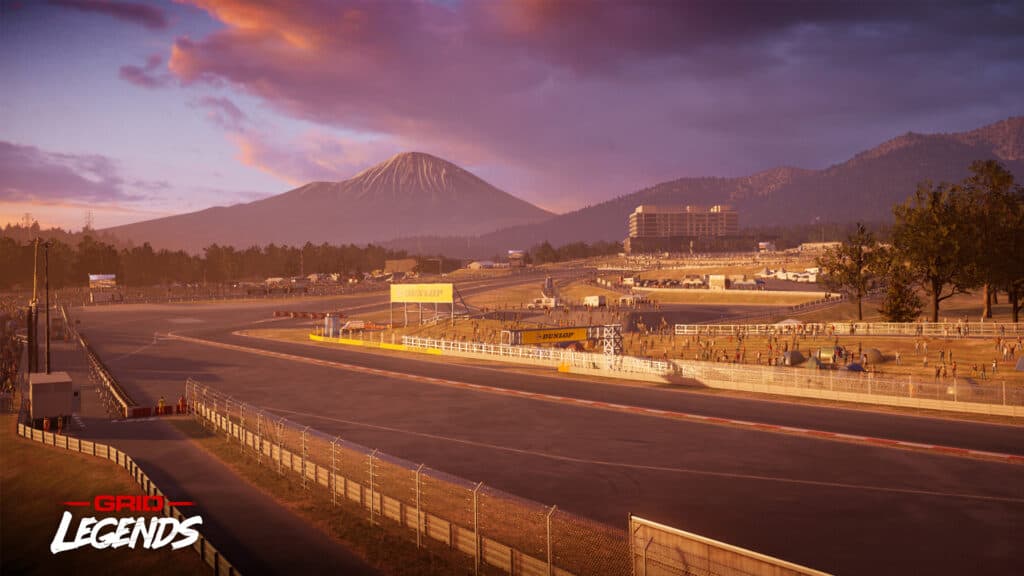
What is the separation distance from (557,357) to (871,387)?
23.2 m

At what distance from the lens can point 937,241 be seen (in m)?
59.6

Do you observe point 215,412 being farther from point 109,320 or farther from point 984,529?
point 109,320

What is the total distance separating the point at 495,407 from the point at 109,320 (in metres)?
96.6

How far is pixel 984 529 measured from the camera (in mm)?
18109

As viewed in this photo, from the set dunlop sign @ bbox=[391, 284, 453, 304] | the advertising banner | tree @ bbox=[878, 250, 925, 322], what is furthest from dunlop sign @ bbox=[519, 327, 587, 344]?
the advertising banner

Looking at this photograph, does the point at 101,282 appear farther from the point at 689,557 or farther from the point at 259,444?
the point at 689,557

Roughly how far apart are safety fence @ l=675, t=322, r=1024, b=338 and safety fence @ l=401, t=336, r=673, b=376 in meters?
18.3

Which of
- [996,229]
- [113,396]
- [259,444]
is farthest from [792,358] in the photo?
[113,396]

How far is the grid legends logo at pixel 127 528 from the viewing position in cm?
1948

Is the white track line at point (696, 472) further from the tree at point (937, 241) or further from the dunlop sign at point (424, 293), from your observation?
the dunlop sign at point (424, 293)

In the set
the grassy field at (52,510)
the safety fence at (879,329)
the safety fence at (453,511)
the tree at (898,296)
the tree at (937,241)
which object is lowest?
the grassy field at (52,510)

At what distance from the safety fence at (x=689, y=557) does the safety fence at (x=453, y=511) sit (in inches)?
33.6

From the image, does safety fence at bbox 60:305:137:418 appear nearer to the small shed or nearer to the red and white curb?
the red and white curb

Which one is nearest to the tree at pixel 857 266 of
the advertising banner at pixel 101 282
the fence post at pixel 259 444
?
the fence post at pixel 259 444
